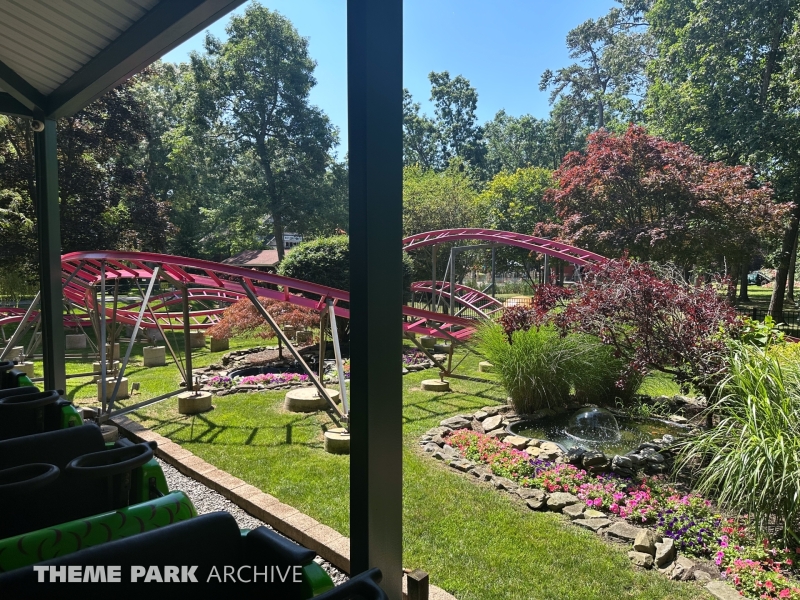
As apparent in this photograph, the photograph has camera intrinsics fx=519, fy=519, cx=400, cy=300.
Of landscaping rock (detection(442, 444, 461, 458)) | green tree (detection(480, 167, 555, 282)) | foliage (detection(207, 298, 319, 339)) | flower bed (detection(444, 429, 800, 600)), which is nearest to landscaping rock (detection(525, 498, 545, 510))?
flower bed (detection(444, 429, 800, 600))

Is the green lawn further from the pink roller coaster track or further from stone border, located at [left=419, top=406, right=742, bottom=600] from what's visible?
the pink roller coaster track

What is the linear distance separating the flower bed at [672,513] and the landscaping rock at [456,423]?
49 centimetres

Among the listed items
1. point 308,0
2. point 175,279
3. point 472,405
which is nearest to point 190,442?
point 175,279

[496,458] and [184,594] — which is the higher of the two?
[184,594]

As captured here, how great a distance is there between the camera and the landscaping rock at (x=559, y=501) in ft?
10.9

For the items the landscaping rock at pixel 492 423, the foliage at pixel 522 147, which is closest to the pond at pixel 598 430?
the landscaping rock at pixel 492 423

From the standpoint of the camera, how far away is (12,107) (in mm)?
3555

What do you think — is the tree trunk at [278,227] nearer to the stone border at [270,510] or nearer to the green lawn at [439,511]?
the green lawn at [439,511]

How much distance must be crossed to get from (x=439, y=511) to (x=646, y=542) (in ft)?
3.82

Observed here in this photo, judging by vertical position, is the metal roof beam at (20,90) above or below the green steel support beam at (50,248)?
above

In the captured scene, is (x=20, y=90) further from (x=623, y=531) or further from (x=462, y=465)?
(x=623, y=531)

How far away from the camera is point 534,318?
564 centimetres

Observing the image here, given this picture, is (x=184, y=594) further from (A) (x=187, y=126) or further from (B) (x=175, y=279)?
(A) (x=187, y=126)

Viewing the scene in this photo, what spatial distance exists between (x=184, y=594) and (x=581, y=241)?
11790 millimetres
